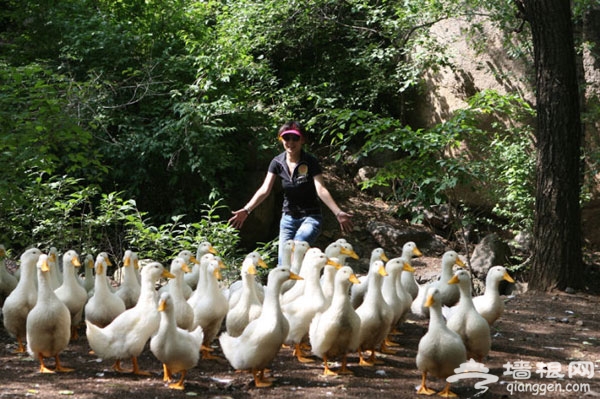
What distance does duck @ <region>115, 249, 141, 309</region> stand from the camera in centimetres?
661

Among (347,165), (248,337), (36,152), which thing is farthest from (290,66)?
(248,337)

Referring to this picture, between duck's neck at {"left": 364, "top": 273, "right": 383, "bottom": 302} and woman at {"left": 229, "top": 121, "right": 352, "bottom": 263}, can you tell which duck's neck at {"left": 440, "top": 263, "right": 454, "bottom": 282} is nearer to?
woman at {"left": 229, "top": 121, "right": 352, "bottom": 263}

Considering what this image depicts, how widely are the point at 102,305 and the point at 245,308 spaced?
1.21 meters

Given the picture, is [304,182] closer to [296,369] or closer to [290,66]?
[296,369]

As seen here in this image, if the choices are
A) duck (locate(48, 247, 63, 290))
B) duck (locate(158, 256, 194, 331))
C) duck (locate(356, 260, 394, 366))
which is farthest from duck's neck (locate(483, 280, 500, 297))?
duck (locate(48, 247, 63, 290))

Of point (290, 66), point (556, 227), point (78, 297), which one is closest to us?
point (78, 297)

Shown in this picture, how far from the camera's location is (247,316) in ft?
19.6

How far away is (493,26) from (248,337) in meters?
8.78

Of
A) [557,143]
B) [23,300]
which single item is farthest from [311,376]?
[557,143]

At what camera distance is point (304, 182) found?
738cm

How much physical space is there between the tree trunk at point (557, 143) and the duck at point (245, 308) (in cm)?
451

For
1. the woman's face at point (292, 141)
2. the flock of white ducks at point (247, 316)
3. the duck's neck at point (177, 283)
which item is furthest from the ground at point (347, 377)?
the woman's face at point (292, 141)

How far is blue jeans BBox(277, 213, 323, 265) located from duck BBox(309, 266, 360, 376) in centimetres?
165

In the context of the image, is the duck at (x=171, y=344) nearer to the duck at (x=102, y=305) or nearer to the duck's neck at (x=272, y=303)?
the duck's neck at (x=272, y=303)
